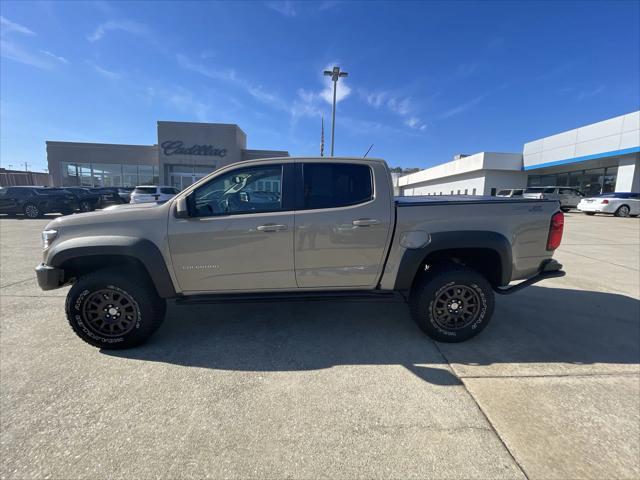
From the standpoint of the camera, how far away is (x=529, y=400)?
241 centimetres

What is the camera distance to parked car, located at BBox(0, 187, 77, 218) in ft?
48.2

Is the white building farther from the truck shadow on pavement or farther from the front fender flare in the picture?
the front fender flare

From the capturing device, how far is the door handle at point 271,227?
3.02 metres

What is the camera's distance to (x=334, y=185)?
325 centimetres

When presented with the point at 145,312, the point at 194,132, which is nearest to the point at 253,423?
the point at 145,312

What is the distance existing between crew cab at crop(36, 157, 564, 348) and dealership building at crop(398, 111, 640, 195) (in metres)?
25.9

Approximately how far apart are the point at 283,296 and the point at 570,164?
33.2 m

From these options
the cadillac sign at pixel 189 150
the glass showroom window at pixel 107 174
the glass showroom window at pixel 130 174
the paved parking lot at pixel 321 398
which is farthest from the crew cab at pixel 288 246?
the glass showroom window at pixel 107 174

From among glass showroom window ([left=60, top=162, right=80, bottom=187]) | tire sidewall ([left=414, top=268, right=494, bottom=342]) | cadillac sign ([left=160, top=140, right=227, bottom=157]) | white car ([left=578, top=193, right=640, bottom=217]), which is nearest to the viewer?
tire sidewall ([left=414, top=268, right=494, bottom=342])

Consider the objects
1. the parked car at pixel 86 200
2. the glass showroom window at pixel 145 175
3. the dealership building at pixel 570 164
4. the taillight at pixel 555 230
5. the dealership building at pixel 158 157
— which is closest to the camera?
the taillight at pixel 555 230

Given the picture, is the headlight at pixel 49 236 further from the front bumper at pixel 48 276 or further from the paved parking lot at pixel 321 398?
the paved parking lot at pixel 321 398

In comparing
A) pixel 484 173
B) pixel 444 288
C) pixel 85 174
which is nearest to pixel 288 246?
pixel 444 288

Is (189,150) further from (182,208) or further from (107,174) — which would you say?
(182,208)

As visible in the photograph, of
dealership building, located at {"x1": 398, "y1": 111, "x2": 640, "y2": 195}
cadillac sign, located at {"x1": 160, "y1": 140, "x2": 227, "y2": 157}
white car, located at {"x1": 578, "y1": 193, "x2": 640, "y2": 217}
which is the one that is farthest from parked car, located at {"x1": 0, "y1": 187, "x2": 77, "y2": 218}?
dealership building, located at {"x1": 398, "y1": 111, "x2": 640, "y2": 195}
